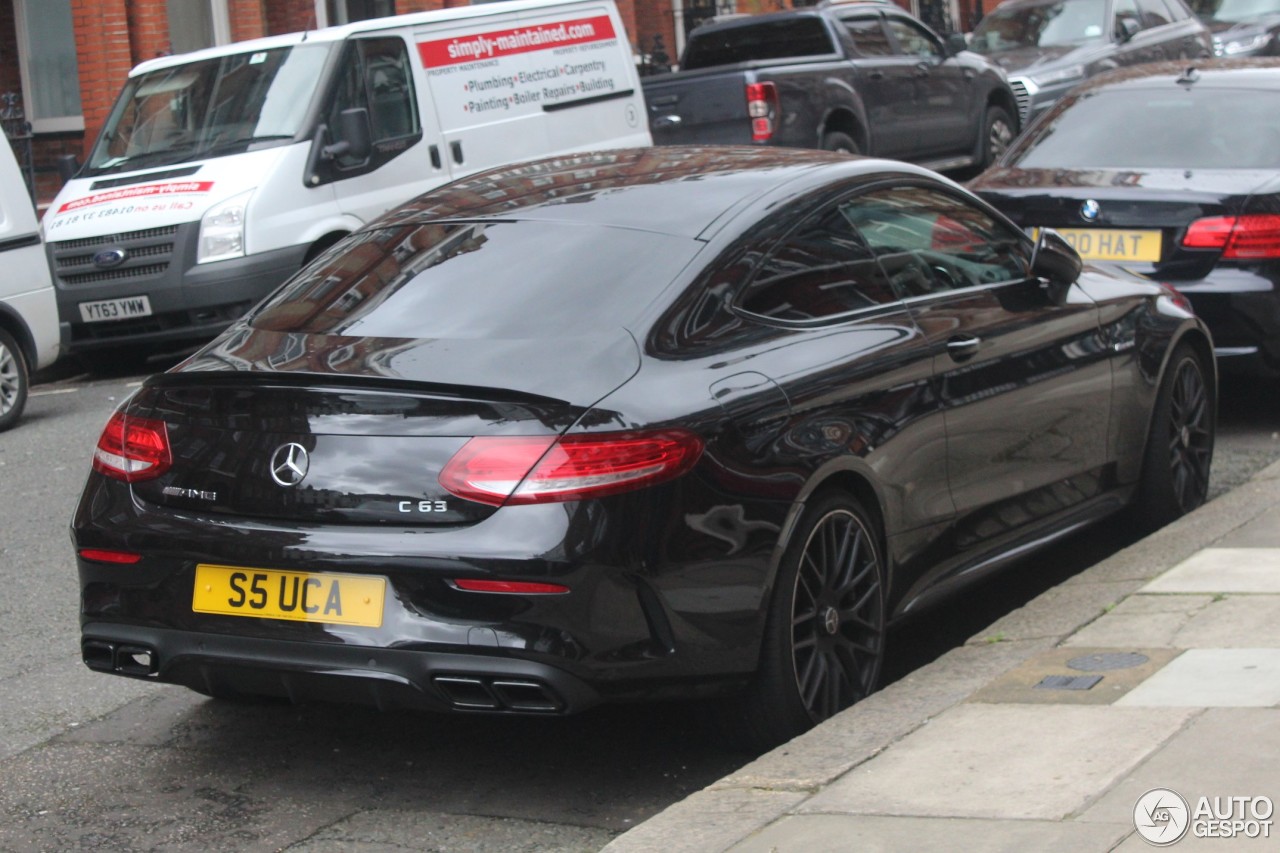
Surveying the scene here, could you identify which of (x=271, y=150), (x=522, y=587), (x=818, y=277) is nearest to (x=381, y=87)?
(x=271, y=150)

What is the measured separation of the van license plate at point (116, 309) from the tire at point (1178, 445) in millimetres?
7383

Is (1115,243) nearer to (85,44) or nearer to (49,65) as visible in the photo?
(85,44)

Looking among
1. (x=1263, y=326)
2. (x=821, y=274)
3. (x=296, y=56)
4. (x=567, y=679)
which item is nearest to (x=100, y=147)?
(x=296, y=56)

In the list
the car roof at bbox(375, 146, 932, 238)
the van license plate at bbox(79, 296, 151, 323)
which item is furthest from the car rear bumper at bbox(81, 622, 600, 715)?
the van license plate at bbox(79, 296, 151, 323)

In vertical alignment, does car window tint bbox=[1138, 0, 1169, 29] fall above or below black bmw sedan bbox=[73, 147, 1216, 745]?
below

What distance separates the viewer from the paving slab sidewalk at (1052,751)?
3.86 meters

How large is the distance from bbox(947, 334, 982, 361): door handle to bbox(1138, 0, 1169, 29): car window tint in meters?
17.1

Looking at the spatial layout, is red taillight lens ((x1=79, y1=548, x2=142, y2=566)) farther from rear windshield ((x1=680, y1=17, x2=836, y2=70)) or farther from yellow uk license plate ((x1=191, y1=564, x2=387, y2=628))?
rear windshield ((x1=680, y1=17, x2=836, y2=70))

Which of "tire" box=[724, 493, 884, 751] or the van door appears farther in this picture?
the van door

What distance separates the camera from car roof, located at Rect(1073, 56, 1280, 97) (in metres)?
9.70

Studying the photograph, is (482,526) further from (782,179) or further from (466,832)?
(782,179)

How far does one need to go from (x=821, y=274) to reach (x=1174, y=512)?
Answer: 7.78 feet

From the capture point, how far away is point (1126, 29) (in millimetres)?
21016

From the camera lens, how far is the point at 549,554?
4.32 metres
